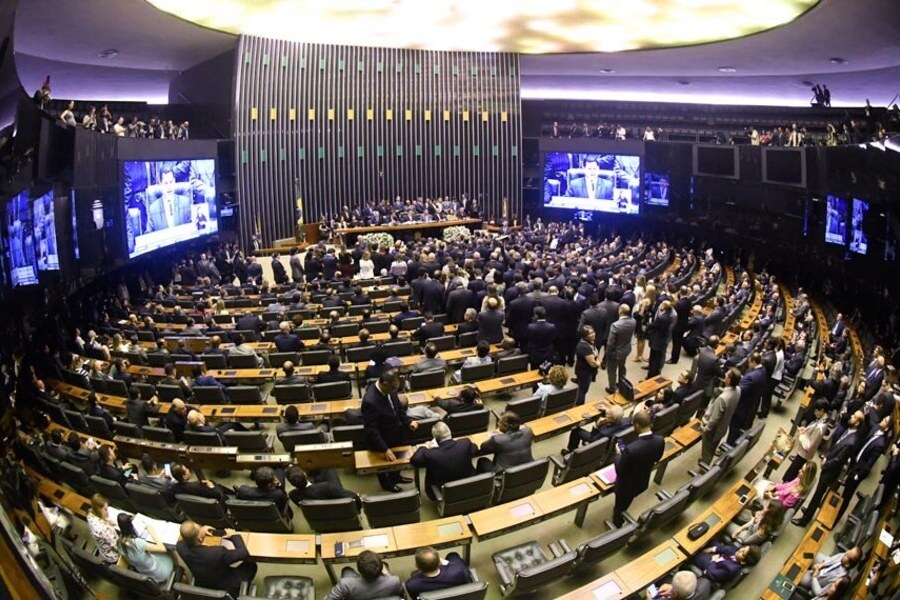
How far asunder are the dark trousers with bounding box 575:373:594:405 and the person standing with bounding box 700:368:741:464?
1522 millimetres

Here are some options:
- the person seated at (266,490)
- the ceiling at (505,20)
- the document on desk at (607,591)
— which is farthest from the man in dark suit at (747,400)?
the ceiling at (505,20)

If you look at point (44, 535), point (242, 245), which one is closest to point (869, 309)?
point (44, 535)

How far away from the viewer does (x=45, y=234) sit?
27.7ft

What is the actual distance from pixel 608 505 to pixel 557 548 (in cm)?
105

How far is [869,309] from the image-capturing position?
10.6m

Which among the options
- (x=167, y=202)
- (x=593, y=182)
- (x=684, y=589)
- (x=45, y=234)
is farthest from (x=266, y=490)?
(x=593, y=182)

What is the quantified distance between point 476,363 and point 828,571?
408 cm

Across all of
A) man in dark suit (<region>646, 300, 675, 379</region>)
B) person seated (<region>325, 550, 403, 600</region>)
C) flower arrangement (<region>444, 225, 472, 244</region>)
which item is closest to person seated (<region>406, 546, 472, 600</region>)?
person seated (<region>325, 550, 403, 600</region>)

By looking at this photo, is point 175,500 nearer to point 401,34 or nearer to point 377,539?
point 377,539

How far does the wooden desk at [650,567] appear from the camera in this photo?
Result: 3.96 metres

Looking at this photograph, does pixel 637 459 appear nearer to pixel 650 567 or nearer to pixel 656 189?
pixel 650 567

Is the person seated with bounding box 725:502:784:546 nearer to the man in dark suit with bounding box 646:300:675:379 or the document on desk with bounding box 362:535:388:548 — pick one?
the document on desk with bounding box 362:535:388:548

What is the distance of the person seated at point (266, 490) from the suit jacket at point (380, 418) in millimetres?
837

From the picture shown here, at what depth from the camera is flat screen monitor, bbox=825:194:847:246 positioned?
463 inches
